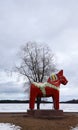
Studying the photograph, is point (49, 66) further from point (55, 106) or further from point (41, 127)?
point (41, 127)

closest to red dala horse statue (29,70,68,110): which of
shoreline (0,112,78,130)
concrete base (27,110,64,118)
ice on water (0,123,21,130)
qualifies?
concrete base (27,110,64,118)

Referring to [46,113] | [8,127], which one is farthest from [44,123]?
[46,113]

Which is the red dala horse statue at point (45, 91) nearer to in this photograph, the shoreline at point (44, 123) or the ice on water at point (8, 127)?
the shoreline at point (44, 123)

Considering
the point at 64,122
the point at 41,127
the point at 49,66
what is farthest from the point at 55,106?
the point at 49,66

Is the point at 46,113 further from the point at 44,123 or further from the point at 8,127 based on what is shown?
the point at 8,127

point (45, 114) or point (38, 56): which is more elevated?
point (38, 56)

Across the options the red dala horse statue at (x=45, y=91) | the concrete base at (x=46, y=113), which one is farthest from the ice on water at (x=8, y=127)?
the red dala horse statue at (x=45, y=91)

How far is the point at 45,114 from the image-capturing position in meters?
22.3

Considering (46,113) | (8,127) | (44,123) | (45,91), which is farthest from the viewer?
(45,91)

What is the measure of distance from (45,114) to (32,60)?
14.6 metres

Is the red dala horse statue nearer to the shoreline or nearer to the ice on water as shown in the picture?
the shoreline

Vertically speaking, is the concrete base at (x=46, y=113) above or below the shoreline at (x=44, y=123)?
above

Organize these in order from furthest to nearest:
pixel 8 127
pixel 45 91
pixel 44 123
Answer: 1. pixel 45 91
2. pixel 44 123
3. pixel 8 127

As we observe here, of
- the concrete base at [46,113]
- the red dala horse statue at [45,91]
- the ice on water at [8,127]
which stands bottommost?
the ice on water at [8,127]
